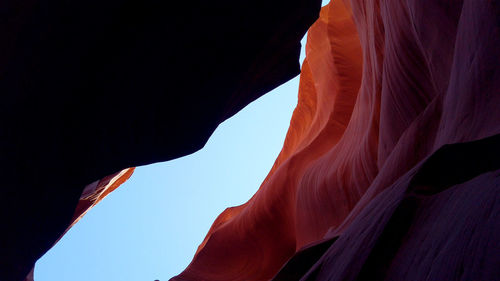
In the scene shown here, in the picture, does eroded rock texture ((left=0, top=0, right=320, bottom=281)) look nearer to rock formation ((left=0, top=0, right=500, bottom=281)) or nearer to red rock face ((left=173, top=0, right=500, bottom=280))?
rock formation ((left=0, top=0, right=500, bottom=281))

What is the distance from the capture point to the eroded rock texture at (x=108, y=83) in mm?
2760

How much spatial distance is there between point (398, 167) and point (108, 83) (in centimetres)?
281

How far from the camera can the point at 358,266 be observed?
1852 mm

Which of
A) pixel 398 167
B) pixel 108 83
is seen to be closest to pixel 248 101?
pixel 108 83

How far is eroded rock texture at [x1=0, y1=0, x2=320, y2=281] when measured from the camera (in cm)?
276

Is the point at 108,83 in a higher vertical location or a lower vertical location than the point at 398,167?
higher

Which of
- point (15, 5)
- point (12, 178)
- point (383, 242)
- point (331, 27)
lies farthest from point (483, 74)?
point (331, 27)

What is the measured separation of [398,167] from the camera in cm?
350

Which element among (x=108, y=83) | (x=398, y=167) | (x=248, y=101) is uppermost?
(x=108, y=83)

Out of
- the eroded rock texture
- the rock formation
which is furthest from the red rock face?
the eroded rock texture

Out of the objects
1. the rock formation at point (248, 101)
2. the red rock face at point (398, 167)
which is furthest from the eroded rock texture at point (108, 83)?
the red rock face at point (398, 167)

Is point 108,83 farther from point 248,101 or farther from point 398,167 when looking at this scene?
point 398,167

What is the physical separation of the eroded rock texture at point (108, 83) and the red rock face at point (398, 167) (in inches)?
51.8

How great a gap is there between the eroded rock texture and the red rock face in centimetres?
132
